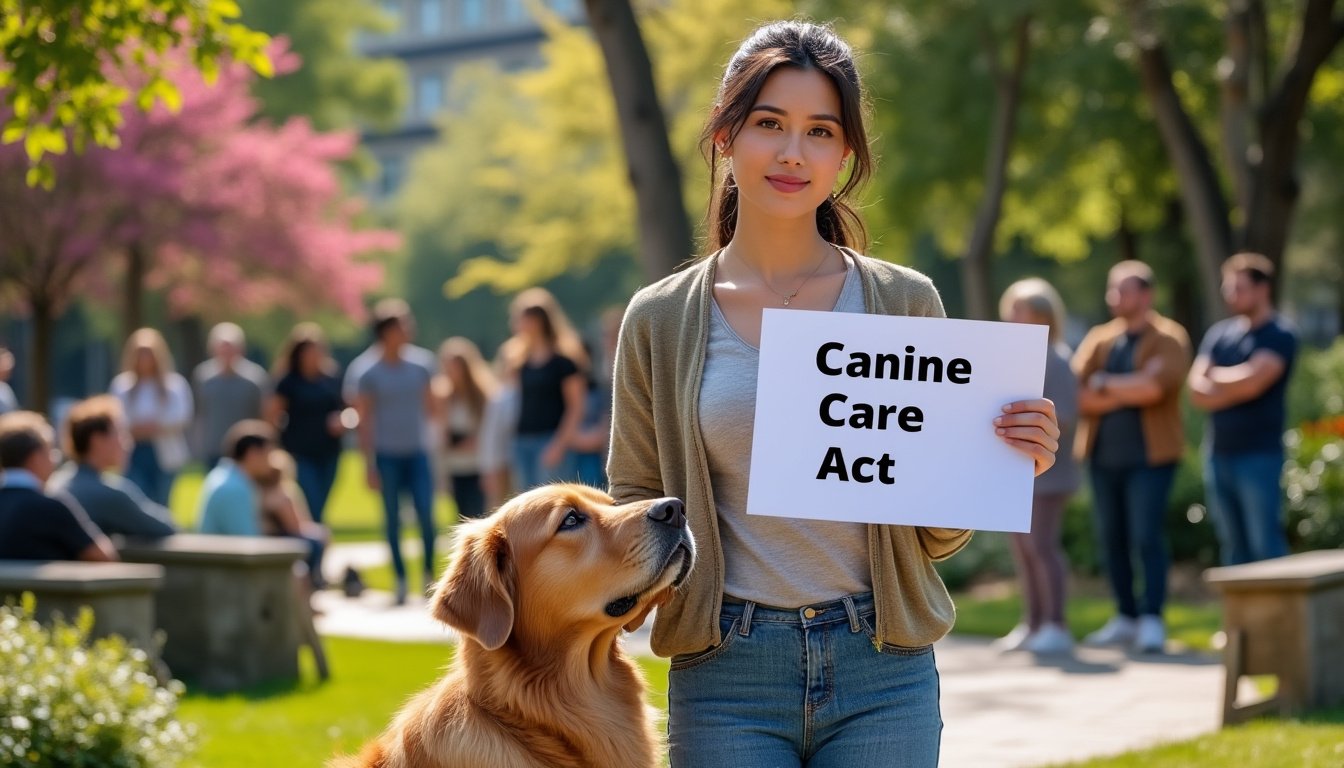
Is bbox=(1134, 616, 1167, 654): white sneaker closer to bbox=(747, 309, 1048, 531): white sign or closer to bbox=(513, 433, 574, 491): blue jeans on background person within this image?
bbox=(513, 433, 574, 491): blue jeans on background person

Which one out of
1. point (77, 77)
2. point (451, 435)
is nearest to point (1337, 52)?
point (451, 435)

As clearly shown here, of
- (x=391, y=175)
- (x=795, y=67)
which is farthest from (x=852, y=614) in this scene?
(x=391, y=175)

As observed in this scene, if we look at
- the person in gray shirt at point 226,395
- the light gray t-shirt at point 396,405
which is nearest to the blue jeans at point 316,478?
the light gray t-shirt at point 396,405

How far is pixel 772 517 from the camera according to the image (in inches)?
137

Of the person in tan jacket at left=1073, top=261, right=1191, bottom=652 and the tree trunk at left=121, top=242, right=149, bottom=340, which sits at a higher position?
the tree trunk at left=121, top=242, right=149, bottom=340

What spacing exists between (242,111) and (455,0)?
214ft

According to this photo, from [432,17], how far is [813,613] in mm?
98731

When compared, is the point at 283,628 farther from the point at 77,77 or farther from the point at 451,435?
the point at 451,435

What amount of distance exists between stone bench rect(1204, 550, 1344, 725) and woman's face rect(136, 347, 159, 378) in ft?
35.4

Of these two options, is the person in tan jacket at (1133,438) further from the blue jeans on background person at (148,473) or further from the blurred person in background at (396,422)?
the blue jeans on background person at (148,473)

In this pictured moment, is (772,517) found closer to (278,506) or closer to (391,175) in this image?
(278,506)

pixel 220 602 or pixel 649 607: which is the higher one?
pixel 649 607

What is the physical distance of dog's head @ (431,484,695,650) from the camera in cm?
373

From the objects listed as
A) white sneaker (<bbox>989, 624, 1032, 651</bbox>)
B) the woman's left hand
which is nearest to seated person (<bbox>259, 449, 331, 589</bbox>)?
white sneaker (<bbox>989, 624, 1032, 651</bbox>)
